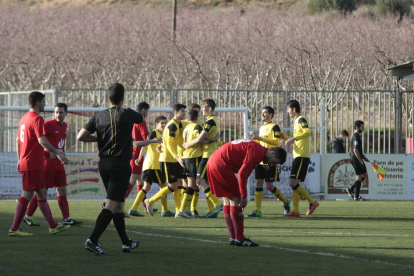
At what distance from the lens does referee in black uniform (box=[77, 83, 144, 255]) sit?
8.44m

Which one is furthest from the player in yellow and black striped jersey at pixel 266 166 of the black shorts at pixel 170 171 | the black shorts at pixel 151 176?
the black shorts at pixel 151 176

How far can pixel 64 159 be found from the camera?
1022cm

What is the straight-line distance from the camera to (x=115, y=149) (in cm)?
848

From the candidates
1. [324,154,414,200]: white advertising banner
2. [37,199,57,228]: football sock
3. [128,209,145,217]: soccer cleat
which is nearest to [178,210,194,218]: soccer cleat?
[128,209,145,217]: soccer cleat

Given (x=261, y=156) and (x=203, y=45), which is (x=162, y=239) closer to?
(x=261, y=156)

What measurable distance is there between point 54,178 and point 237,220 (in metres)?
3.69

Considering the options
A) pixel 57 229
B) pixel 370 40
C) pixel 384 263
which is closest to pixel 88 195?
pixel 57 229

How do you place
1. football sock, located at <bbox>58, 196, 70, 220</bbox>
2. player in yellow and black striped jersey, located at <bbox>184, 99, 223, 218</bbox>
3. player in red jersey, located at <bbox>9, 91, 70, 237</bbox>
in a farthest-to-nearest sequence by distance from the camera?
player in yellow and black striped jersey, located at <bbox>184, 99, 223, 218</bbox> → football sock, located at <bbox>58, 196, 70, 220</bbox> → player in red jersey, located at <bbox>9, 91, 70, 237</bbox>

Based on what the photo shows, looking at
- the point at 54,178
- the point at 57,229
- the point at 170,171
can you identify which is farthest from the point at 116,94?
the point at 170,171

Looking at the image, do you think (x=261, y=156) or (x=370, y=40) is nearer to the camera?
(x=261, y=156)

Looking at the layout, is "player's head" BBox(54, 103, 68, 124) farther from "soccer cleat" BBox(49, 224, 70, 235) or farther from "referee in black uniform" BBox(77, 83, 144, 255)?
"referee in black uniform" BBox(77, 83, 144, 255)

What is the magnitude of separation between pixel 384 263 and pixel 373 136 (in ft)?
48.0

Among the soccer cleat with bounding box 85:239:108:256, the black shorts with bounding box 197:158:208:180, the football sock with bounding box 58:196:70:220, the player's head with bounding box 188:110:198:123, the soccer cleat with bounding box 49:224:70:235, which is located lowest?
the soccer cleat with bounding box 49:224:70:235

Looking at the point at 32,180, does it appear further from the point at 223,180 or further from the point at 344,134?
the point at 344,134
